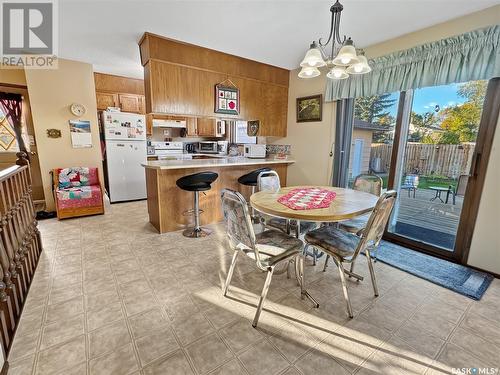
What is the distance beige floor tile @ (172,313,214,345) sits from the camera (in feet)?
4.91

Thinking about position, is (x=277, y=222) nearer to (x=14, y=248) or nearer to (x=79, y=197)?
(x=14, y=248)

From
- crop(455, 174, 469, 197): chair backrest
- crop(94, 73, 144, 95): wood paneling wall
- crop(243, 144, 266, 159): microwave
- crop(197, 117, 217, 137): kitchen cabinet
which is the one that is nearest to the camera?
crop(455, 174, 469, 197): chair backrest

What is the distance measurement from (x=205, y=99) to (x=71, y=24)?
1610 mm

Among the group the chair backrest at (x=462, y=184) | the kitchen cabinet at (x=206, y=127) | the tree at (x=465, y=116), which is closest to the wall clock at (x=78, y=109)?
the kitchen cabinet at (x=206, y=127)

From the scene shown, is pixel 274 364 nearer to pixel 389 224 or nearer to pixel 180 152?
pixel 389 224

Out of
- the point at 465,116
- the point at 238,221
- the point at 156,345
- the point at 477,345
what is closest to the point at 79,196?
the point at 156,345

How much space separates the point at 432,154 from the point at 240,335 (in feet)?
9.24

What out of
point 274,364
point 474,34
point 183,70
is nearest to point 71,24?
point 183,70

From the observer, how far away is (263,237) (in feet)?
6.23

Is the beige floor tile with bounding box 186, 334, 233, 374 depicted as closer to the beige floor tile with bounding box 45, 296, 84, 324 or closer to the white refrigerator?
the beige floor tile with bounding box 45, 296, 84, 324

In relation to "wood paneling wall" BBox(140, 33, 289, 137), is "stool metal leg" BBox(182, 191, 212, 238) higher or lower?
lower

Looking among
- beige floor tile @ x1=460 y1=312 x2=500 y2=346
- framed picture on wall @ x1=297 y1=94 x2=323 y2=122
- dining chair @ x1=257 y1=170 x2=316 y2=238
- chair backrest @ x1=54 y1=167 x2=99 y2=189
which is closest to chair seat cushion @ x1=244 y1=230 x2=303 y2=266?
dining chair @ x1=257 y1=170 x2=316 y2=238

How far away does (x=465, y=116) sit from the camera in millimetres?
2449

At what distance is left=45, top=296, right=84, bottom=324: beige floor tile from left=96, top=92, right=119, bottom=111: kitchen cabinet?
389 cm
